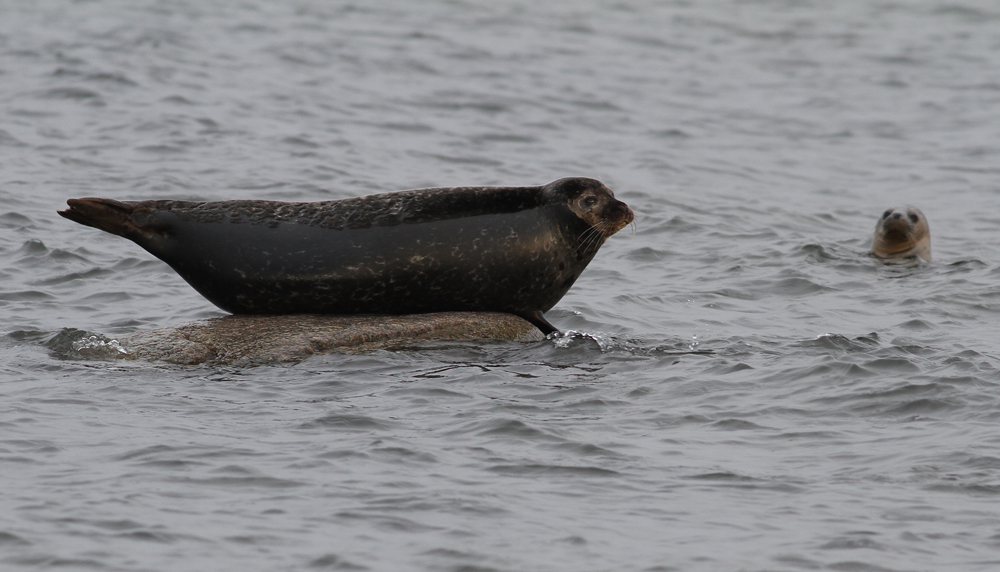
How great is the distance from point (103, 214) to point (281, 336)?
1423mm

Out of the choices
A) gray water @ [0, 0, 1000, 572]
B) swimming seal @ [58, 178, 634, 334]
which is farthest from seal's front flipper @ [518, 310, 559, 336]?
gray water @ [0, 0, 1000, 572]

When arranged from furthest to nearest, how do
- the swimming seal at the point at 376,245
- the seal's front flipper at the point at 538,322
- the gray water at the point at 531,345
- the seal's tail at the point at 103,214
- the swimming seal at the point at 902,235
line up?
the swimming seal at the point at 902,235
the seal's front flipper at the point at 538,322
the swimming seal at the point at 376,245
the seal's tail at the point at 103,214
the gray water at the point at 531,345

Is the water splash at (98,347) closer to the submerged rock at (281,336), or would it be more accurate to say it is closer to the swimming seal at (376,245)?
the submerged rock at (281,336)

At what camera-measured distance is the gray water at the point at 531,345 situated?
548cm

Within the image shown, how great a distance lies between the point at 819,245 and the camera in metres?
13.1

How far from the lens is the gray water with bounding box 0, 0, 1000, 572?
18.0 feet

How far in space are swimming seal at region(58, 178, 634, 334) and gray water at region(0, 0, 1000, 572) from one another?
1.63 feet

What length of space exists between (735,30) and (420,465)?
80.0ft

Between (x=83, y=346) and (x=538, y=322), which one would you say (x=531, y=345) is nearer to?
(x=538, y=322)

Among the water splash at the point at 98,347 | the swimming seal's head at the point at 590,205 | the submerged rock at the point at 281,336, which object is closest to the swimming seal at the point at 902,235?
the swimming seal's head at the point at 590,205

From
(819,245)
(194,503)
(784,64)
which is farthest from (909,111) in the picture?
(194,503)

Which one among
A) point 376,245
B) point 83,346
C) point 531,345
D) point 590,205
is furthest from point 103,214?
point 590,205

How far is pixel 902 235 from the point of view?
13.0 metres

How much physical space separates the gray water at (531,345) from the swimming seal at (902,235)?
260 mm
